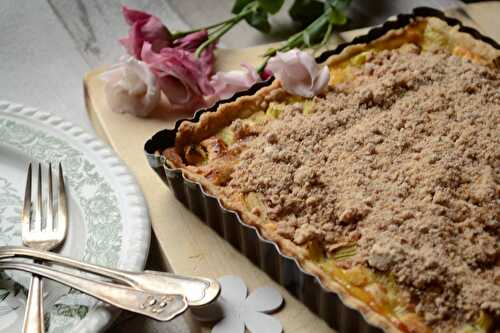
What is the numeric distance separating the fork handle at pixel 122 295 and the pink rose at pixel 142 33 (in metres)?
1.07

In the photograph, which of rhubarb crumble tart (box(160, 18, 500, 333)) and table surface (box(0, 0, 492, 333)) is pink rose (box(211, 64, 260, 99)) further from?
table surface (box(0, 0, 492, 333))

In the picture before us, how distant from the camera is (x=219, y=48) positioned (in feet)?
8.93

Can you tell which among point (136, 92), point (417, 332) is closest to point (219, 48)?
point (136, 92)

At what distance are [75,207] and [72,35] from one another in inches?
46.0

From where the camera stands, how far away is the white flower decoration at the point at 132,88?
2.34 meters

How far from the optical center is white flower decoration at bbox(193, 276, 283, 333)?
66.8 inches

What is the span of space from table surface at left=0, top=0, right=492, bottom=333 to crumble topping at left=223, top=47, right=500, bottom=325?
0.86m

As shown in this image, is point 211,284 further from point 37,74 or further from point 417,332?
point 37,74

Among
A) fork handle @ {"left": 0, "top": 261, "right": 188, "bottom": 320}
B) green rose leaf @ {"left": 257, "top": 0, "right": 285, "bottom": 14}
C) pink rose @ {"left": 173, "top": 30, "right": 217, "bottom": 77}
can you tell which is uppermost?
green rose leaf @ {"left": 257, "top": 0, "right": 285, "bottom": 14}

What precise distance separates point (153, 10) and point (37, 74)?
639mm

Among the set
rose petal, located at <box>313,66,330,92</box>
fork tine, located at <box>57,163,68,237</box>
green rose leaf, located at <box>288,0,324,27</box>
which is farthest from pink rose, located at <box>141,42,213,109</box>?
green rose leaf, located at <box>288,0,324,27</box>

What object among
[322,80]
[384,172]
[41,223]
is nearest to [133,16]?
[322,80]

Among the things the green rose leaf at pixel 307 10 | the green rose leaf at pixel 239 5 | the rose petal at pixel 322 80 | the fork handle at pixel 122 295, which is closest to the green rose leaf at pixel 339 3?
the green rose leaf at pixel 307 10

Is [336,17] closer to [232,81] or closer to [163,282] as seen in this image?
[232,81]
